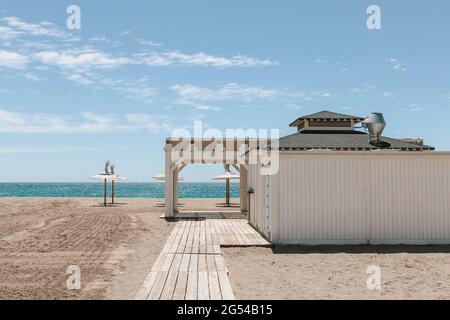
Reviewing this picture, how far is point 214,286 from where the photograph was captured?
7582 mm

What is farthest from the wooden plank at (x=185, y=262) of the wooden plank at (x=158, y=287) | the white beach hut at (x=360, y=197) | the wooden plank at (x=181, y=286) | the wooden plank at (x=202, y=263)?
the white beach hut at (x=360, y=197)

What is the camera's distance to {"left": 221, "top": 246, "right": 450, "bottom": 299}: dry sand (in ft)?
25.4

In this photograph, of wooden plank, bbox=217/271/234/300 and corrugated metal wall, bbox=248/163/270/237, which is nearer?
wooden plank, bbox=217/271/234/300

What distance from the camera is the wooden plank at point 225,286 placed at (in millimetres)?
6898

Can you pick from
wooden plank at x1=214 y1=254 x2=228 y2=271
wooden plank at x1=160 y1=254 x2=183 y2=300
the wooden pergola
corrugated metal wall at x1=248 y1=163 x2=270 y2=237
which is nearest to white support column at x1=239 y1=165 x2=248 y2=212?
the wooden pergola

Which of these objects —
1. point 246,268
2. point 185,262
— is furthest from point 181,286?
point 246,268

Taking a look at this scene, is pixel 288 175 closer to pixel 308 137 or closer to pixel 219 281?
pixel 308 137


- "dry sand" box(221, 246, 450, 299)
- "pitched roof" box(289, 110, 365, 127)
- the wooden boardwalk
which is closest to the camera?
the wooden boardwalk

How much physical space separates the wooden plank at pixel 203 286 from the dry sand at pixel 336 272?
554 millimetres

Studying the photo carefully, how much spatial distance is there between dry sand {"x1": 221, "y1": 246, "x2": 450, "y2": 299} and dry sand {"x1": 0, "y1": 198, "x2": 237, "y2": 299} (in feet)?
7.36

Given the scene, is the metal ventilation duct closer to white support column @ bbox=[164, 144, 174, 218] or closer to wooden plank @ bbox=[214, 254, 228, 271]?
wooden plank @ bbox=[214, 254, 228, 271]

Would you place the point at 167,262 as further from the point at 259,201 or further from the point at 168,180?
the point at 168,180

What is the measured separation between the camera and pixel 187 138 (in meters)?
21.2
